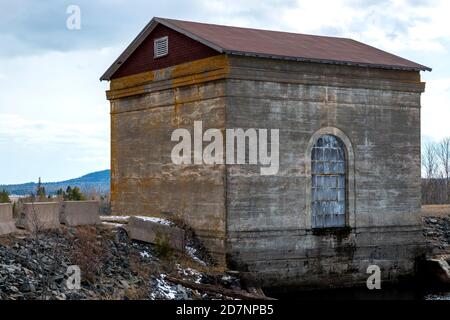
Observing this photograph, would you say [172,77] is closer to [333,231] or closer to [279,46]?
[279,46]

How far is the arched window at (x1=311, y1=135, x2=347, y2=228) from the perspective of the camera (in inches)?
1117

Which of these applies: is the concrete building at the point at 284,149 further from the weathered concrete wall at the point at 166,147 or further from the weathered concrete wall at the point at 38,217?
the weathered concrete wall at the point at 38,217

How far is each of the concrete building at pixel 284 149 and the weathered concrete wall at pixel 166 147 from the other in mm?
58

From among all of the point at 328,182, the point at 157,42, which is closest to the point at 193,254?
the point at 328,182

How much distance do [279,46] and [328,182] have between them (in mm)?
5137

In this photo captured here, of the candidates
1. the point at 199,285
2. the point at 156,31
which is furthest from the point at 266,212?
the point at 156,31

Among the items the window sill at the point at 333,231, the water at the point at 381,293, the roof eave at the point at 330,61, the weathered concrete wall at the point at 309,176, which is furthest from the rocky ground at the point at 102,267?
the roof eave at the point at 330,61

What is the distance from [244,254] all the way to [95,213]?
5.02m

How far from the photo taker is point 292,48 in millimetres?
29203

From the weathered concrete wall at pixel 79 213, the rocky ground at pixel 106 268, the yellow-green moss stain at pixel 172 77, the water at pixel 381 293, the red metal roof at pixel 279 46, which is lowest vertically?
the water at pixel 381 293

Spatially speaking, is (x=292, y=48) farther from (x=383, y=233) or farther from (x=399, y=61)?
(x=383, y=233)

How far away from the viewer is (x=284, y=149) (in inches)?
1081

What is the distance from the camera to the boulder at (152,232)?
26750mm
